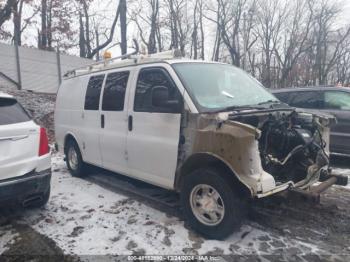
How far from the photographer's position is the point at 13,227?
405 cm

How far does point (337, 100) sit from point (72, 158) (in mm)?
5927

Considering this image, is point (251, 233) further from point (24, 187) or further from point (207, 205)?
point (24, 187)

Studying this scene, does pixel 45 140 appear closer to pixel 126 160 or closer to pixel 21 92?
pixel 126 160

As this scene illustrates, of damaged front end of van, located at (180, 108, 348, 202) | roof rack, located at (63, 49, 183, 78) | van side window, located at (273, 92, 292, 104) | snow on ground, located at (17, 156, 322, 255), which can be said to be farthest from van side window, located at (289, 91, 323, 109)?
snow on ground, located at (17, 156, 322, 255)

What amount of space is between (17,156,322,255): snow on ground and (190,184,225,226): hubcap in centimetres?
24

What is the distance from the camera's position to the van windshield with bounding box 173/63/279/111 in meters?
3.85

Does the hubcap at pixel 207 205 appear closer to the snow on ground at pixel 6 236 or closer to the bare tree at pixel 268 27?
the snow on ground at pixel 6 236

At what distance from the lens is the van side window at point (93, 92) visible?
216 inches

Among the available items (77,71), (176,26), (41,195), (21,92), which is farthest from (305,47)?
(41,195)

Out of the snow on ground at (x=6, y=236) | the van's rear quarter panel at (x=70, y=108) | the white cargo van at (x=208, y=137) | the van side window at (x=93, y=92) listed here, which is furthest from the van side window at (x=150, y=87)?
the snow on ground at (x=6, y=236)

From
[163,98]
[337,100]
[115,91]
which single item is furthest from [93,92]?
[337,100]

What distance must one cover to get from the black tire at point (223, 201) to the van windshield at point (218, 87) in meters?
0.80

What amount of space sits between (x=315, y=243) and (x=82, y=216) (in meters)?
3.02

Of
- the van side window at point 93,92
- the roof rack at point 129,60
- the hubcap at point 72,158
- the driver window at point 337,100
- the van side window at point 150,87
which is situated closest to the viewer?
the van side window at point 150,87
